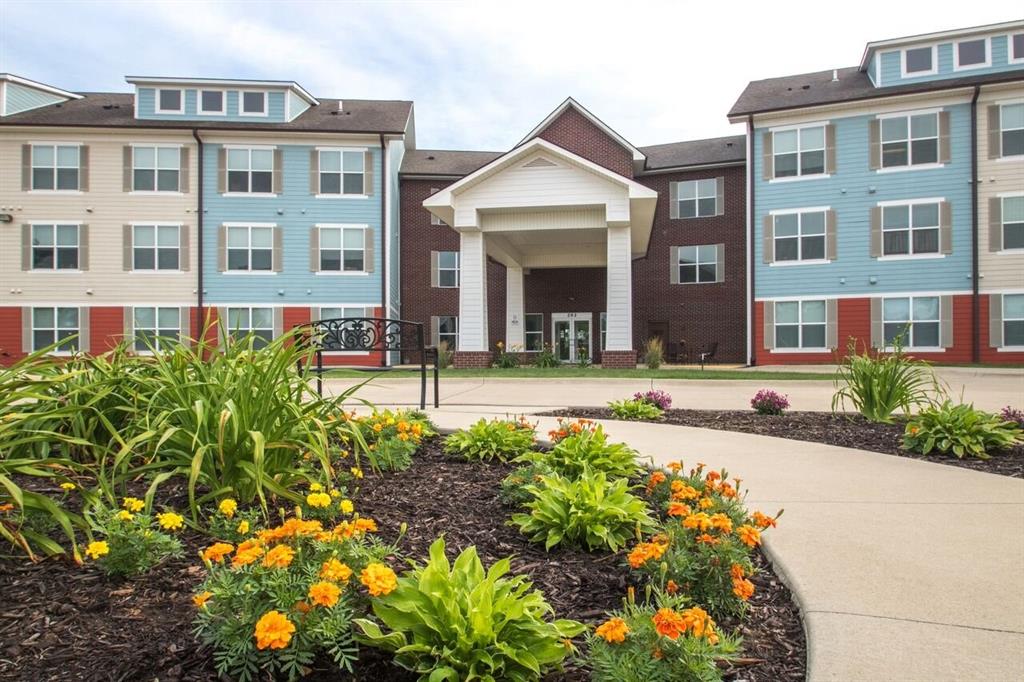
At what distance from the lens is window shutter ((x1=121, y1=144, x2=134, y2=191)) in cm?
2528

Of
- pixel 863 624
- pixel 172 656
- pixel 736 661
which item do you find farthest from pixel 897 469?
pixel 172 656

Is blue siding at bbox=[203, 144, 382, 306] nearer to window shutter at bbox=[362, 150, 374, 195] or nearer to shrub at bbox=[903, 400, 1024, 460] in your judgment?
window shutter at bbox=[362, 150, 374, 195]

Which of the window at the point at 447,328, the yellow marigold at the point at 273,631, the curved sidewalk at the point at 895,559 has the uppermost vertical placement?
the window at the point at 447,328

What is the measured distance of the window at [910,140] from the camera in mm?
21812

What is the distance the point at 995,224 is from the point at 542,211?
1509cm

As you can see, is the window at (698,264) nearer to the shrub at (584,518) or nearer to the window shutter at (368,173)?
the window shutter at (368,173)

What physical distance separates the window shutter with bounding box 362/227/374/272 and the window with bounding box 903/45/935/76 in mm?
20882

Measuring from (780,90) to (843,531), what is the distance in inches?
1038

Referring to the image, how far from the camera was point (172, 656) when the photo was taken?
181cm

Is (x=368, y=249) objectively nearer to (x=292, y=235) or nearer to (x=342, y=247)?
(x=342, y=247)

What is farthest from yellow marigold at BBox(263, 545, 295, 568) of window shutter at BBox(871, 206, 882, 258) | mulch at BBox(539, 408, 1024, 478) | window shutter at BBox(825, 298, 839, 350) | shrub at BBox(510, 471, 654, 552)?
window shutter at BBox(871, 206, 882, 258)

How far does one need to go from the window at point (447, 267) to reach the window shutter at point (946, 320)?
18.6m

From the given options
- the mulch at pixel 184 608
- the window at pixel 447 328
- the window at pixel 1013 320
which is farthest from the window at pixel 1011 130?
the mulch at pixel 184 608

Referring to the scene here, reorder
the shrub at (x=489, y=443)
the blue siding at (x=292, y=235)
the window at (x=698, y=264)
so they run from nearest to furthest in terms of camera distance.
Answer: the shrub at (x=489, y=443) < the blue siding at (x=292, y=235) < the window at (x=698, y=264)
